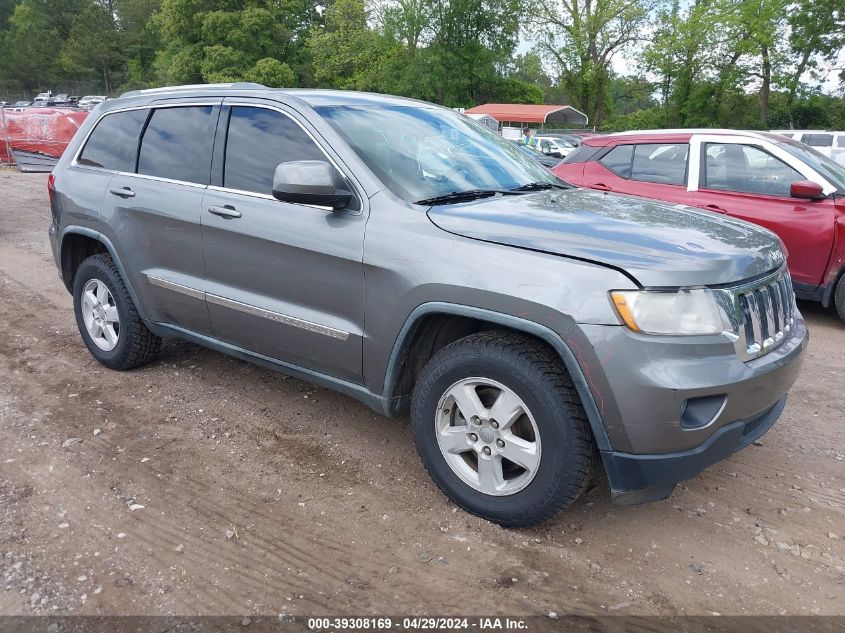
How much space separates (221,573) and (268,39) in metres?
52.3

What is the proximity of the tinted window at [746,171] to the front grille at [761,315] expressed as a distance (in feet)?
11.8

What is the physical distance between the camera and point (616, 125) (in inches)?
1861

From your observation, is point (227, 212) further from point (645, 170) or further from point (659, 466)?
point (645, 170)

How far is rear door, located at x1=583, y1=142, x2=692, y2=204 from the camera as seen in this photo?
21.7ft

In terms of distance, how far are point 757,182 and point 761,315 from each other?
4100 millimetres

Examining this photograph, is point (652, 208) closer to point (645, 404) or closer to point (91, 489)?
point (645, 404)

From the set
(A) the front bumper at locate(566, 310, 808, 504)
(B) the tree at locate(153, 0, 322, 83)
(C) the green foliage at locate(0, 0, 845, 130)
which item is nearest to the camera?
(A) the front bumper at locate(566, 310, 808, 504)

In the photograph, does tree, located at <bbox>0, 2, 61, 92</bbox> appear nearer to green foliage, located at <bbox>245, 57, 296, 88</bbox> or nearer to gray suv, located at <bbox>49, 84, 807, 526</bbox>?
green foliage, located at <bbox>245, 57, 296, 88</bbox>

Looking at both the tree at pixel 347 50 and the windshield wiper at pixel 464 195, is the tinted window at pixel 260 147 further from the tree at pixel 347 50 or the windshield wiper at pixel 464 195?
the tree at pixel 347 50

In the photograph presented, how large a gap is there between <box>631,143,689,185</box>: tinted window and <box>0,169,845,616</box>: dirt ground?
2.96 meters

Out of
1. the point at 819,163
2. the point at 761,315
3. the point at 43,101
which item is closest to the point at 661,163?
the point at 819,163

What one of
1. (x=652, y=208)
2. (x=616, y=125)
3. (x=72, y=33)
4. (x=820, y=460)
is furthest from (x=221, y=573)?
(x=72, y=33)

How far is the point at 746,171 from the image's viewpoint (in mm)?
6332

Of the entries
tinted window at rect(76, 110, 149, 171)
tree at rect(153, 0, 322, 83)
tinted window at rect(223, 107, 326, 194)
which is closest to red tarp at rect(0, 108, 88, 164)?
tinted window at rect(76, 110, 149, 171)
